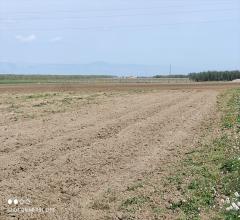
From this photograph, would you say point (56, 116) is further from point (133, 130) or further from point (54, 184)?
point (54, 184)

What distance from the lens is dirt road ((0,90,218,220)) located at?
7.99 m

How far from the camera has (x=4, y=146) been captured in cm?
1211

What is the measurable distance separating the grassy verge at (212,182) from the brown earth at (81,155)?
1.72ft

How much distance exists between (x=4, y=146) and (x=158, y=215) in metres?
5.70

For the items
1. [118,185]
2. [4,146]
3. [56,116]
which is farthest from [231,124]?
[118,185]

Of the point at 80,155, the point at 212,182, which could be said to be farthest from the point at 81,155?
the point at 212,182

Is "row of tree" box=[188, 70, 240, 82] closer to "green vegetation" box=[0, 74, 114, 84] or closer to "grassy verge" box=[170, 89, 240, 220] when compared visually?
"green vegetation" box=[0, 74, 114, 84]

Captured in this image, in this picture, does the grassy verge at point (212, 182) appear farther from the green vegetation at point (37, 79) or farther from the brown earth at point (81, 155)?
the green vegetation at point (37, 79)

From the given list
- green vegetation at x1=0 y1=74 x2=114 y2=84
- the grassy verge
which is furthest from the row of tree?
the grassy verge

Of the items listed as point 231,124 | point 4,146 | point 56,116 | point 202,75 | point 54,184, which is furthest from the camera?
point 202,75

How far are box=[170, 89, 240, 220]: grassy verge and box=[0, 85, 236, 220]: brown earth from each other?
526 mm

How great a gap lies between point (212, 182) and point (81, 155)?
10.4 feet

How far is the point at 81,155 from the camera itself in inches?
440

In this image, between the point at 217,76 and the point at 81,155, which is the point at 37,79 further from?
the point at 81,155
